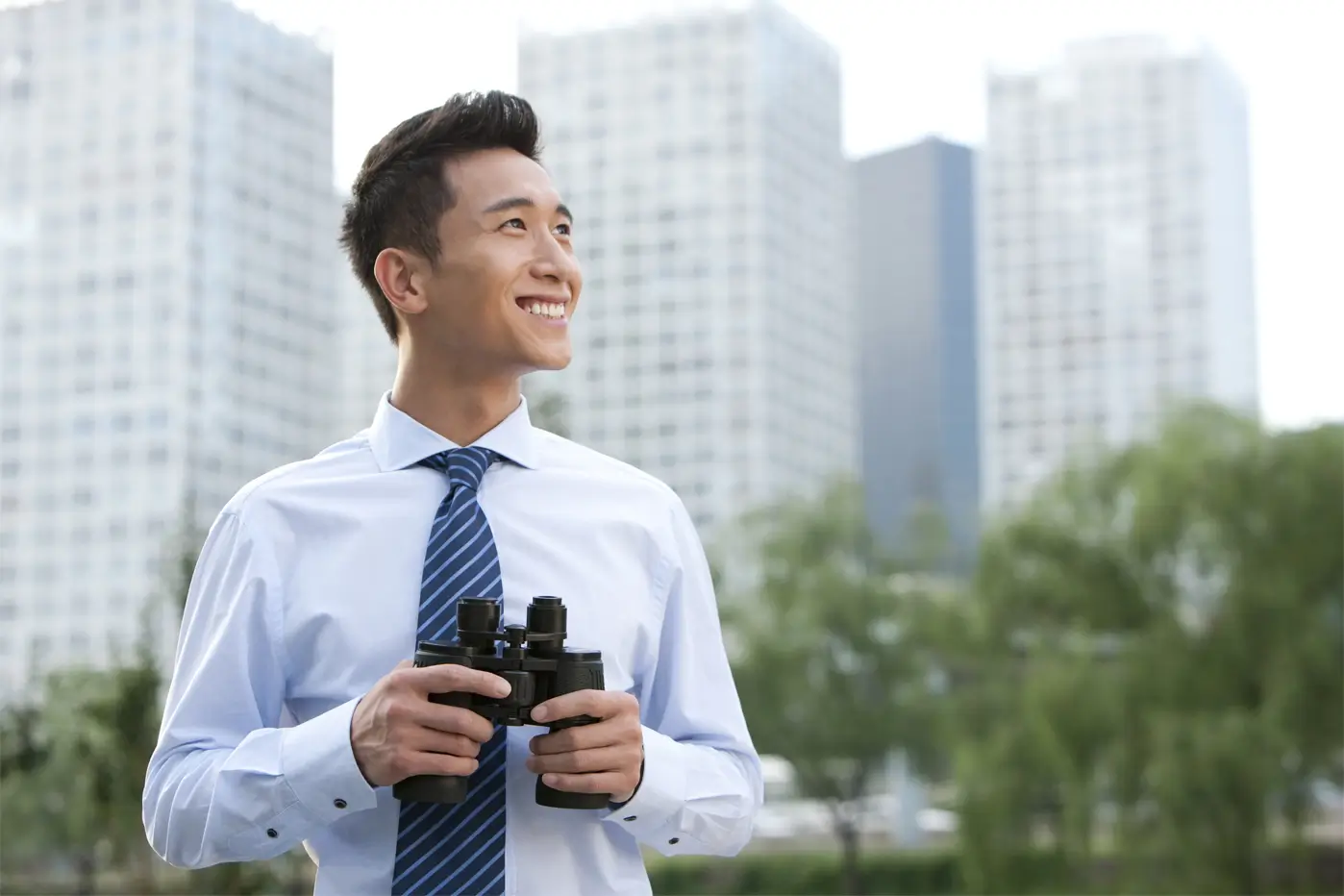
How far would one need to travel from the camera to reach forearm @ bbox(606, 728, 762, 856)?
1.22m

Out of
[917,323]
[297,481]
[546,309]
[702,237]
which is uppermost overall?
[917,323]

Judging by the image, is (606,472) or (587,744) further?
(606,472)

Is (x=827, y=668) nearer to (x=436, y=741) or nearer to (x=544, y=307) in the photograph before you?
(x=544, y=307)

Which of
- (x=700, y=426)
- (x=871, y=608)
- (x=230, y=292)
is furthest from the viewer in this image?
(x=700, y=426)

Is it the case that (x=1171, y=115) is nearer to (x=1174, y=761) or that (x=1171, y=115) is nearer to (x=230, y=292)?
(x=230, y=292)

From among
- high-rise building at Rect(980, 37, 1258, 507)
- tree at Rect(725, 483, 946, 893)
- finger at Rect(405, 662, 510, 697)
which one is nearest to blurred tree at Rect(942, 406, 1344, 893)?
tree at Rect(725, 483, 946, 893)

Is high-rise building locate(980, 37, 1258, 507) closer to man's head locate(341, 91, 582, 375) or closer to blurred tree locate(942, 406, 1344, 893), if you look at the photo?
blurred tree locate(942, 406, 1344, 893)

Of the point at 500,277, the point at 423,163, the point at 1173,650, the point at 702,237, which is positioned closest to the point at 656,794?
the point at 500,277

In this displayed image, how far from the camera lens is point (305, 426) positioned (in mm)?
28531

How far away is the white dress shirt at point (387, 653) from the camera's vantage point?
1229 millimetres

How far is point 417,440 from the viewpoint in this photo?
55.2 inches

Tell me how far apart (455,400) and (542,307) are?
0.12 metres

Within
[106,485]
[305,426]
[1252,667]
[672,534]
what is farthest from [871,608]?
[672,534]

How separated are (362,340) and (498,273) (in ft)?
161
